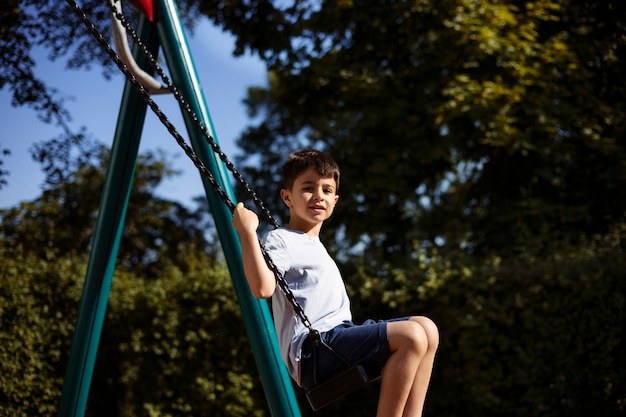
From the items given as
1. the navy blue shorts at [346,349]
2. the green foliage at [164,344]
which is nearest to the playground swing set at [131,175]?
the navy blue shorts at [346,349]

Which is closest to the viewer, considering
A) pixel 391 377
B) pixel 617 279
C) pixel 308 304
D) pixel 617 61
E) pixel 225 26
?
pixel 391 377

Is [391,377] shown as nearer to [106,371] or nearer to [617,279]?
[617,279]

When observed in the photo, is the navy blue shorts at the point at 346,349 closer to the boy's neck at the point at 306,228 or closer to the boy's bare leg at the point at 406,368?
the boy's bare leg at the point at 406,368

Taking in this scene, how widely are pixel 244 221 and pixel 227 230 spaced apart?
912 mm

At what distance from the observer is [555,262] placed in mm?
6492

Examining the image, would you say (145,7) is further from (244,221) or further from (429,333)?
(429,333)

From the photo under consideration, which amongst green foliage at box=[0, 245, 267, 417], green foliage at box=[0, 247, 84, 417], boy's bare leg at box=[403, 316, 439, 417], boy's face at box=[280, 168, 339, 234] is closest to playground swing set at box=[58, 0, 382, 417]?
boy's face at box=[280, 168, 339, 234]

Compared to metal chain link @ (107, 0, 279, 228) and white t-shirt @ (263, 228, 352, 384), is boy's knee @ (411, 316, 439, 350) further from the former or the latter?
metal chain link @ (107, 0, 279, 228)

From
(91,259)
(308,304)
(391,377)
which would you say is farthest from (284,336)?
(91,259)

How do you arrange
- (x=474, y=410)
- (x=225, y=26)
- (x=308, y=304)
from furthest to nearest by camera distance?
(x=225, y=26)
(x=474, y=410)
(x=308, y=304)

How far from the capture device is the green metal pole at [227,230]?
2.99m

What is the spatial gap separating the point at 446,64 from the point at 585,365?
5198mm

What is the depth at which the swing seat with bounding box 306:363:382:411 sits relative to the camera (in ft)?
7.57

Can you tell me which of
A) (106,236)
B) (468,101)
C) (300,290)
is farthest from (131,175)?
(468,101)
